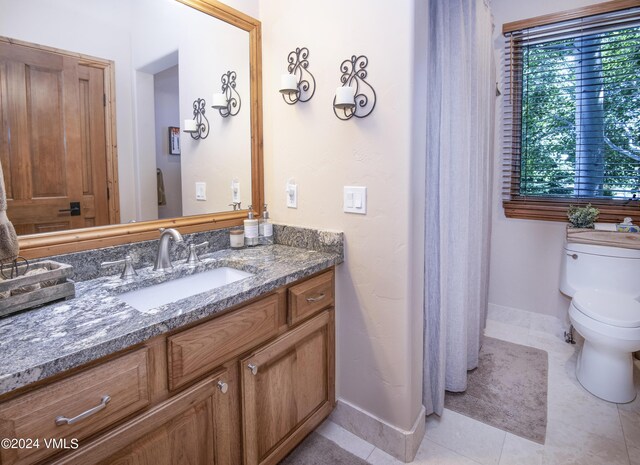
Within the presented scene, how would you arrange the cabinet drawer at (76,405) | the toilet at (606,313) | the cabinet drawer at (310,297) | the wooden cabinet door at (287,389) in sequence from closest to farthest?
the cabinet drawer at (76,405)
the wooden cabinet door at (287,389)
the cabinet drawer at (310,297)
the toilet at (606,313)

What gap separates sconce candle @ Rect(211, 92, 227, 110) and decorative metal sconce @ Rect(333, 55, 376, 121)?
1.83 feet

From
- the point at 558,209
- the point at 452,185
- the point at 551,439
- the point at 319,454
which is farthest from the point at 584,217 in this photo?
the point at 319,454

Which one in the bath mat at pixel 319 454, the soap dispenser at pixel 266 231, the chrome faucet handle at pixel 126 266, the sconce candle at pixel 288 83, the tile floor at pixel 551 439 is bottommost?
the bath mat at pixel 319 454

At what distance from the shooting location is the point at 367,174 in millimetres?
1490

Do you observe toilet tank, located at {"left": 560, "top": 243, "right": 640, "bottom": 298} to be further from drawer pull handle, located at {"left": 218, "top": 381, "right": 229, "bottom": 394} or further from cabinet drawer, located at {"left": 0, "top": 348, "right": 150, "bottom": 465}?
cabinet drawer, located at {"left": 0, "top": 348, "right": 150, "bottom": 465}

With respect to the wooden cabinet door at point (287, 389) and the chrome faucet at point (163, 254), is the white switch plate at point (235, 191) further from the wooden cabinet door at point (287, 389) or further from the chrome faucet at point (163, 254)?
the wooden cabinet door at point (287, 389)

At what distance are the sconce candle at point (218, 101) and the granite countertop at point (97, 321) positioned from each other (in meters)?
0.77

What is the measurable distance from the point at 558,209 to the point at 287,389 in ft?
7.40

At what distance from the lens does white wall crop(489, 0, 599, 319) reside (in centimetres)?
260

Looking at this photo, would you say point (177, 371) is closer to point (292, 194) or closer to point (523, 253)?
point (292, 194)

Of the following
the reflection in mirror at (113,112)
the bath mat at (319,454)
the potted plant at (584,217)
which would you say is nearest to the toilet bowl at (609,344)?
the potted plant at (584,217)

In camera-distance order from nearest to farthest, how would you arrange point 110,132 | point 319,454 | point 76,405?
point 76,405 → point 110,132 → point 319,454

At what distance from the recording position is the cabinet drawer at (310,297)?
1361 millimetres

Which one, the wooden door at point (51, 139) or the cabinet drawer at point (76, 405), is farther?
the wooden door at point (51, 139)
